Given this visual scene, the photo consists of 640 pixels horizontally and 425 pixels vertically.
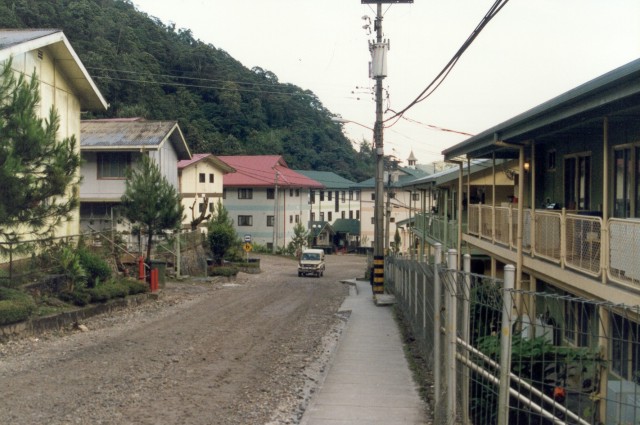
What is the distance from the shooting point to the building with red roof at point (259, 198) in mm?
73750

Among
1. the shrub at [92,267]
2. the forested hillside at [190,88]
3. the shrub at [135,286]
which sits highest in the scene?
the forested hillside at [190,88]

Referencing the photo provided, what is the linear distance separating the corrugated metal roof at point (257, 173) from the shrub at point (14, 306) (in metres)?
52.5

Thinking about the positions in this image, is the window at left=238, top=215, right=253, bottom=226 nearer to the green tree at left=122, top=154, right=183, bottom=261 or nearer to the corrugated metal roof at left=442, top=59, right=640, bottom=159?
the green tree at left=122, top=154, right=183, bottom=261

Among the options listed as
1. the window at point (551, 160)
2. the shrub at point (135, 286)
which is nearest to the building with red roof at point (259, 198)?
the shrub at point (135, 286)

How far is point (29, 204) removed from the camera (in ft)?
59.9

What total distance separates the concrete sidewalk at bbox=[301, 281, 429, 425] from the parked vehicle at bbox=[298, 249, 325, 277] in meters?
28.1

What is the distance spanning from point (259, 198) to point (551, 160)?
2222 inches

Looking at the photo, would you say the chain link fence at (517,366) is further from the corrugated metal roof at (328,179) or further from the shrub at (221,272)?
the corrugated metal roof at (328,179)

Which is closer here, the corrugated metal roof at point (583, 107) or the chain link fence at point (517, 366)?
the chain link fence at point (517, 366)

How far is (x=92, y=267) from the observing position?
2400 centimetres

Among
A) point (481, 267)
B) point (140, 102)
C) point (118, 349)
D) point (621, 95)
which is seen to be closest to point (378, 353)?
point (118, 349)

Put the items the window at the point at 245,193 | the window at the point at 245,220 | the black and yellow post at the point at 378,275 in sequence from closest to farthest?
the black and yellow post at the point at 378,275
the window at the point at 245,193
the window at the point at 245,220

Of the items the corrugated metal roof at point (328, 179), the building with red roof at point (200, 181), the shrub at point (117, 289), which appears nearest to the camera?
the shrub at point (117, 289)

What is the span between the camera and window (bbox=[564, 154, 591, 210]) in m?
16.3
